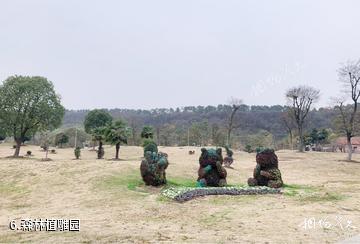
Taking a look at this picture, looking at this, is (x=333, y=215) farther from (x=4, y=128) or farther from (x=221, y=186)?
(x=4, y=128)

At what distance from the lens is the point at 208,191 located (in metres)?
22.2

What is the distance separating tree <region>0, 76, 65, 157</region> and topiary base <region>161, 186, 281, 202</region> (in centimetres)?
2746

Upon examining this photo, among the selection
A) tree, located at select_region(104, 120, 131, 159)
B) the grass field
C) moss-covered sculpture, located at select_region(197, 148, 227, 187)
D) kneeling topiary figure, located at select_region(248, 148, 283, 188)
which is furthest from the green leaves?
kneeling topiary figure, located at select_region(248, 148, 283, 188)

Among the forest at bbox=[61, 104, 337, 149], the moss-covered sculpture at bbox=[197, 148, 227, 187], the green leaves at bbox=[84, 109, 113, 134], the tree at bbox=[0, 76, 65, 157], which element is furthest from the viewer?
the forest at bbox=[61, 104, 337, 149]

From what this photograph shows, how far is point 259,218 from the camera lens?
17125 mm

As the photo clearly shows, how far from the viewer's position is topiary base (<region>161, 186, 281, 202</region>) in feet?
69.5

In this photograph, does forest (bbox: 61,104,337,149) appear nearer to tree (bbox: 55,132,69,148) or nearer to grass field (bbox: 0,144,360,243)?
tree (bbox: 55,132,69,148)

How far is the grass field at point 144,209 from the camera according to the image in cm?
1405

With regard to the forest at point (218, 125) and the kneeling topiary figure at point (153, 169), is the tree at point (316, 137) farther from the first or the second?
the kneeling topiary figure at point (153, 169)

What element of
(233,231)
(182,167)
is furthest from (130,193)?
(182,167)

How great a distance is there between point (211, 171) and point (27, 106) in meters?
28.0

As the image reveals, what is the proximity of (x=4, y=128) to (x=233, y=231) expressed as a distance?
3801 centimetres

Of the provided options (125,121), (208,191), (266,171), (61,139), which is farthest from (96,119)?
(208,191)

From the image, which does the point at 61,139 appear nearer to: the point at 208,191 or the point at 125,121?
the point at 125,121
